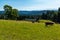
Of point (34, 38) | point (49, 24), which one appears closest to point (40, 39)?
point (34, 38)

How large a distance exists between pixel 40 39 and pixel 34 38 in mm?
792

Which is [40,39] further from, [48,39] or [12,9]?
[12,9]

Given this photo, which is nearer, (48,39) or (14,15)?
(48,39)

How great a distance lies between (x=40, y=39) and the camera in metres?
18.3

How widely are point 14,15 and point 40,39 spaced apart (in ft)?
292

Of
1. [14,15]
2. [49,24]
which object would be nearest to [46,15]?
[14,15]

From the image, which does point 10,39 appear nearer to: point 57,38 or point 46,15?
point 57,38

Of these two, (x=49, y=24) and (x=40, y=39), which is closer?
(x=40, y=39)

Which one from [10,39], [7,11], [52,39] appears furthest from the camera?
[7,11]

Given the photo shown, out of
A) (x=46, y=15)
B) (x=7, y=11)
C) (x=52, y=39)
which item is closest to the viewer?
(x=52, y=39)

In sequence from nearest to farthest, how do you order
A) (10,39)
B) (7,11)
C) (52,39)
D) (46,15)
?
(10,39)
(52,39)
(7,11)
(46,15)

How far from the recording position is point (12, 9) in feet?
350

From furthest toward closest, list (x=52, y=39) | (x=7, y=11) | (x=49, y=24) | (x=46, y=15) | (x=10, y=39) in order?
(x=46, y=15) → (x=7, y=11) → (x=49, y=24) → (x=52, y=39) → (x=10, y=39)

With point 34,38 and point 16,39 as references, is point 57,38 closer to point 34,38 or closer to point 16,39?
point 34,38
